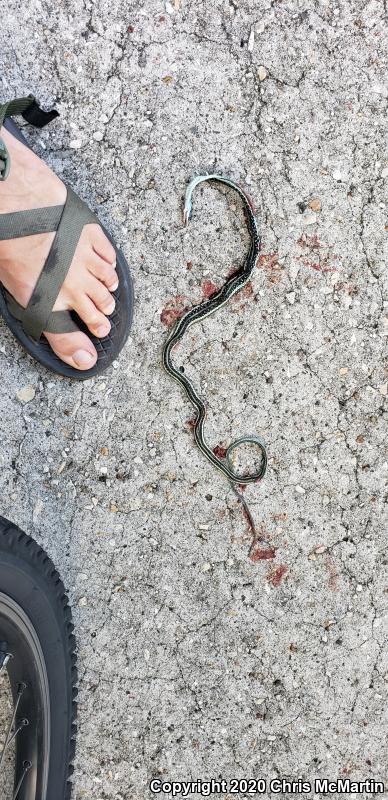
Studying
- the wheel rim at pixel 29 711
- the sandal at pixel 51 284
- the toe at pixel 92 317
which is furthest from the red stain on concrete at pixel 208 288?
the wheel rim at pixel 29 711

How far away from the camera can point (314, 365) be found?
236 cm

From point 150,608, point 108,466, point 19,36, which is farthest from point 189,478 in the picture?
point 19,36

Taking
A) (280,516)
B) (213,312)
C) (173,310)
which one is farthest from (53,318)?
(280,516)

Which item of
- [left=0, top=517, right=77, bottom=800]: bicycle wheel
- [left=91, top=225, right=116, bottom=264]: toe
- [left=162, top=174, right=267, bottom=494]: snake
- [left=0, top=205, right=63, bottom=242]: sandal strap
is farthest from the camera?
[left=162, top=174, right=267, bottom=494]: snake

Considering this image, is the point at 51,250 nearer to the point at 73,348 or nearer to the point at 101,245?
the point at 101,245

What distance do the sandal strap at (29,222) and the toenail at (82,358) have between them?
1.30ft

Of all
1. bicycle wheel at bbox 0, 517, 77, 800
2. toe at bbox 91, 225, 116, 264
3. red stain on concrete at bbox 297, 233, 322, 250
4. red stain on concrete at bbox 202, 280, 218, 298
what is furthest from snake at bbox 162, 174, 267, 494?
bicycle wheel at bbox 0, 517, 77, 800

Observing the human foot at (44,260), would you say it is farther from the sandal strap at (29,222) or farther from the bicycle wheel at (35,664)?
the bicycle wheel at (35,664)

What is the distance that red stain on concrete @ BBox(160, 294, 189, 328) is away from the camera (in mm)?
2303

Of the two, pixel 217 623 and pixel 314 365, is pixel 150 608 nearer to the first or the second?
pixel 217 623

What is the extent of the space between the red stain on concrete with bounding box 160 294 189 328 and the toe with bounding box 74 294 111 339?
0.67 feet

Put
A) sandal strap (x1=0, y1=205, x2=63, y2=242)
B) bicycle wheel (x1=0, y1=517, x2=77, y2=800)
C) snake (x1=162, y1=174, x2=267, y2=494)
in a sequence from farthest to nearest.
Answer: snake (x1=162, y1=174, x2=267, y2=494) < sandal strap (x1=0, y1=205, x2=63, y2=242) < bicycle wheel (x1=0, y1=517, x2=77, y2=800)

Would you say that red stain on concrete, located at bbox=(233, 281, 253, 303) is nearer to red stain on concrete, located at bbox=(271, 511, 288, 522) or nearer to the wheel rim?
red stain on concrete, located at bbox=(271, 511, 288, 522)

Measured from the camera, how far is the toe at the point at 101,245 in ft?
7.03
